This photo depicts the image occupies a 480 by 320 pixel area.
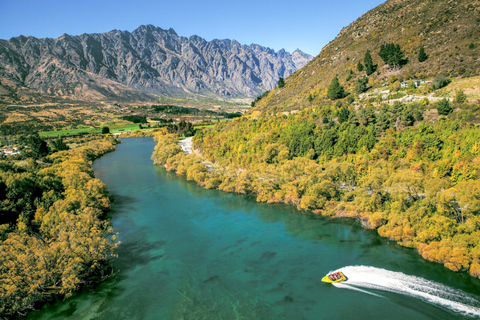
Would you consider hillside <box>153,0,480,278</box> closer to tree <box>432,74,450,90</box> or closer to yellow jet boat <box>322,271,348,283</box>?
tree <box>432,74,450,90</box>

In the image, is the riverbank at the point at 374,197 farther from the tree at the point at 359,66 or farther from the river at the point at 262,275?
the tree at the point at 359,66

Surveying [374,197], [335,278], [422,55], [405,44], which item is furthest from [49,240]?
[405,44]

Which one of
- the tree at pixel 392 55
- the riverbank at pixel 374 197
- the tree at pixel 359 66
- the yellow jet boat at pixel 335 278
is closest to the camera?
the yellow jet boat at pixel 335 278

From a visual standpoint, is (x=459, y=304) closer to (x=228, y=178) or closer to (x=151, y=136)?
(x=228, y=178)

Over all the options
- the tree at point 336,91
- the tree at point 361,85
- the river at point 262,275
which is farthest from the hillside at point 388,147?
the river at point 262,275

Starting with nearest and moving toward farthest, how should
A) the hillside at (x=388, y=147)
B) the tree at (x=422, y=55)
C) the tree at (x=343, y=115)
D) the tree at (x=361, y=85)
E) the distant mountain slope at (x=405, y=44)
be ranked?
the hillside at (x=388, y=147)
the tree at (x=343, y=115)
the distant mountain slope at (x=405, y=44)
the tree at (x=422, y=55)
the tree at (x=361, y=85)

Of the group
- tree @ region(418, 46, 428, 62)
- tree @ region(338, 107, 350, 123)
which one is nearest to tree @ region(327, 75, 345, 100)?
tree @ region(338, 107, 350, 123)

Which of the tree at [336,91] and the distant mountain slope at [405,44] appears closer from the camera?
the distant mountain slope at [405,44]
